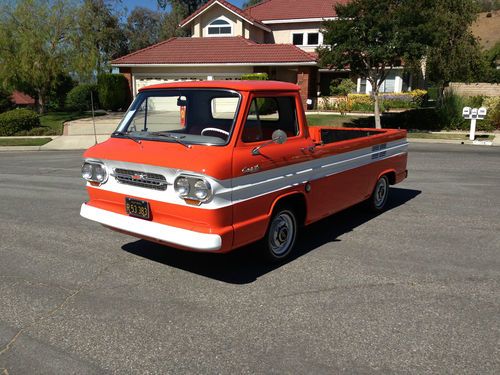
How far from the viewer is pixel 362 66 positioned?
20.2 m

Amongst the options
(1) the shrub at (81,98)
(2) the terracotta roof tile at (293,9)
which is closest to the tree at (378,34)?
(2) the terracotta roof tile at (293,9)

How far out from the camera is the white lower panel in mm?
4277

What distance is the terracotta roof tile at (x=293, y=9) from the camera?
119 feet

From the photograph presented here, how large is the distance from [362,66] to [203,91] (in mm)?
16516

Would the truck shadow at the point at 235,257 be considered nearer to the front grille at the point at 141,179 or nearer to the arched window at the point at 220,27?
the front grille at the point at 141,179

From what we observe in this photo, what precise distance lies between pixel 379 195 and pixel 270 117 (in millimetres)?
3025

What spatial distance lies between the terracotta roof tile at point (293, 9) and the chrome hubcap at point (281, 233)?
109 feet

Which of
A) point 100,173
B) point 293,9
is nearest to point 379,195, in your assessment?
point 100,173

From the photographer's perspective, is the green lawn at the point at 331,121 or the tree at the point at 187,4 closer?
the green lawn at the point at 331,121

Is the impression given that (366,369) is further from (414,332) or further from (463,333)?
(463,333)

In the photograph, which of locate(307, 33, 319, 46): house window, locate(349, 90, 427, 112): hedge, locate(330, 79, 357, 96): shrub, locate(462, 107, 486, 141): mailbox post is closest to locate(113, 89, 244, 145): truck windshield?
locate(462, 107, 486, 141): mailbox post

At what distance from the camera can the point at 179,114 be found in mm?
5828

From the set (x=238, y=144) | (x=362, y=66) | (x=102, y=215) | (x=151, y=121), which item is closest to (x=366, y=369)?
(x=238, y=144)

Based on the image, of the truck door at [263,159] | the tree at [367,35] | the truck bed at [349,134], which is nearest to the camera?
the truck door at [263,159]
